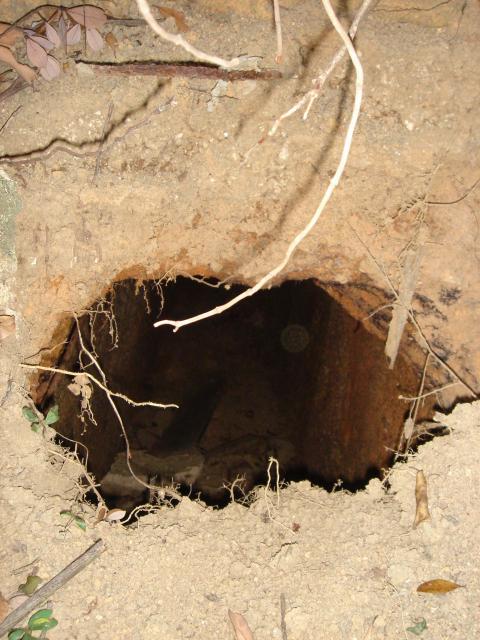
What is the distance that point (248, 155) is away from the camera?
2.03 meters

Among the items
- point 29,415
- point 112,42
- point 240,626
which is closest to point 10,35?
point 112,42

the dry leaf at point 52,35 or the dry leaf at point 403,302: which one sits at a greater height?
the dry leaf at point 52,35

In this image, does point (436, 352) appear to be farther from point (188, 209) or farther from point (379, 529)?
point (188, 209)

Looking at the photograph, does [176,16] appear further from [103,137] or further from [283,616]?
[283,616]

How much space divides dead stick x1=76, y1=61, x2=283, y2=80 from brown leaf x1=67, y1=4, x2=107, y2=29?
150 mm

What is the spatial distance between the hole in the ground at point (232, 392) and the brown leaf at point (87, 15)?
1105mm

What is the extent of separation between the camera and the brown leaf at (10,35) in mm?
1959

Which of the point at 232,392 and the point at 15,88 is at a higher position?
the point at 15,88

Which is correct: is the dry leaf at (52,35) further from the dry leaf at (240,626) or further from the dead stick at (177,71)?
the dry leaf at (240,626)

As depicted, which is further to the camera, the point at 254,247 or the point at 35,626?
the point at 254,247

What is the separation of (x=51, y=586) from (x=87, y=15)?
2.03 meters

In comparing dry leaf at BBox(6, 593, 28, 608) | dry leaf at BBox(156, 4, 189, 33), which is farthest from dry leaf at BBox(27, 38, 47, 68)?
dry leaf at BBox(6, 593, 28, 608)

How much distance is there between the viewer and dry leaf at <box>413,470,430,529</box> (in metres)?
1.72

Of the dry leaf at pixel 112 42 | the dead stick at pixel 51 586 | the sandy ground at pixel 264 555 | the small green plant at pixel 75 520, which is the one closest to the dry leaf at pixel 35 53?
the dry leaf at pixel 112 42
